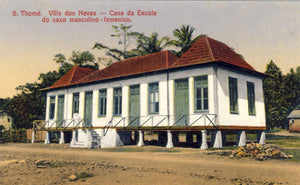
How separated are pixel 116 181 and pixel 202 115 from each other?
→ 1017 centimetres

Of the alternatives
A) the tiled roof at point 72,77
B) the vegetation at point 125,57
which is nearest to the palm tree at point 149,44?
the vegetation at point 125,57

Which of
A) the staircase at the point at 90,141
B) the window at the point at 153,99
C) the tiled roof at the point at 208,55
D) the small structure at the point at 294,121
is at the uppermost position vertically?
the tiled roof at the point at 208,55

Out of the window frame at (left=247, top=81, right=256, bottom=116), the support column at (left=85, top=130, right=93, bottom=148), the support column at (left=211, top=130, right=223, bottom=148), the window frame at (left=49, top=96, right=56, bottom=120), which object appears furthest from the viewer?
the window frame at (left=49, top=96, right=56, bottom=120)

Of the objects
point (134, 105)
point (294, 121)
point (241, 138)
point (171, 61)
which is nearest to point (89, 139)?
point (134, 105)

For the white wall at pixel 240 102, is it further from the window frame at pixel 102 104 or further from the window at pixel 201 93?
the window frame at pixel 102 104

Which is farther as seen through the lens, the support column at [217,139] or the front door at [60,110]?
the front door at [60,110]

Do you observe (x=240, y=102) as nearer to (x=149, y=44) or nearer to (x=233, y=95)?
(x=233, y=95)

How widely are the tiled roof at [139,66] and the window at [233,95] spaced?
14.7 ft

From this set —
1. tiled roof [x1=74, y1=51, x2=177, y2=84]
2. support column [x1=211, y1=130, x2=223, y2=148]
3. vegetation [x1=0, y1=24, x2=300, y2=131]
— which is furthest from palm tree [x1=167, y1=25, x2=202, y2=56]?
support column [x1=211, y1=130, x2=223, y2=148]

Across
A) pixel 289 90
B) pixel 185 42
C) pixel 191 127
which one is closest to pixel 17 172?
pixel 191 127

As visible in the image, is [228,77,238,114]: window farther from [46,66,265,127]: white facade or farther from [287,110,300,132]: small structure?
[287,110,300,132]: small structure

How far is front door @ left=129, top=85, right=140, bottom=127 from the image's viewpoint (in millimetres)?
20188

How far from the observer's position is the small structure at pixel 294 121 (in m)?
45.2

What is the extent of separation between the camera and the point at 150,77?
1984cm
